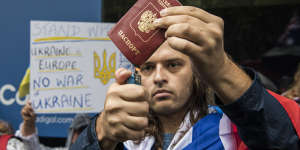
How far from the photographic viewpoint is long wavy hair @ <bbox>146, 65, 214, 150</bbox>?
5.68 feet

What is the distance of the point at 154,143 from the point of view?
68.0 inches

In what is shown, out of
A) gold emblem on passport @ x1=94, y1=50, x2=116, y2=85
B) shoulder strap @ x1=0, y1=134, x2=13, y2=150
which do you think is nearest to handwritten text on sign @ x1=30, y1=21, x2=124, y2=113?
gold emblem on passport @ x1=94, y1=50, x2=116, y2=85

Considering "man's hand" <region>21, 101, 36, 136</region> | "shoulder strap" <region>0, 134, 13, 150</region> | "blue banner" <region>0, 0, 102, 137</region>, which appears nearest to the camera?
"shoulder strap" <region>0, 134, 13, 150</region>

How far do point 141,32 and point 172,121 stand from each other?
0.89m

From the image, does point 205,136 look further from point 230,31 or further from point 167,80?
point 230,31

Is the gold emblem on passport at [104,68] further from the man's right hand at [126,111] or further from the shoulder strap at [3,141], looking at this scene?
the man's right hand at [126,111]

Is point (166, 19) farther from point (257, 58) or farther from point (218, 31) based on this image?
point (257, 58)

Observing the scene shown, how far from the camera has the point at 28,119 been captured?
8.97 feet

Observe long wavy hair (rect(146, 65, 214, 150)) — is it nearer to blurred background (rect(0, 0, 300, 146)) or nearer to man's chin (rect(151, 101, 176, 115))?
man's chin (rect(151, 101, 176, 115))

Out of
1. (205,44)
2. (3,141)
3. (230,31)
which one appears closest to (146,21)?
(205,44)

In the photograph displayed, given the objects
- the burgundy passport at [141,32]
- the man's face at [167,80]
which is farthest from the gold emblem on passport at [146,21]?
the man's face at [167,80]

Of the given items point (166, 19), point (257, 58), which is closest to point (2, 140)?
point (166, 19)

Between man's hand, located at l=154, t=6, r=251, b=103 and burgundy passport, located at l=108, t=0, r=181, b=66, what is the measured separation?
0.12 feet

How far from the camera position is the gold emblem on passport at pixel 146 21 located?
3.11ft
